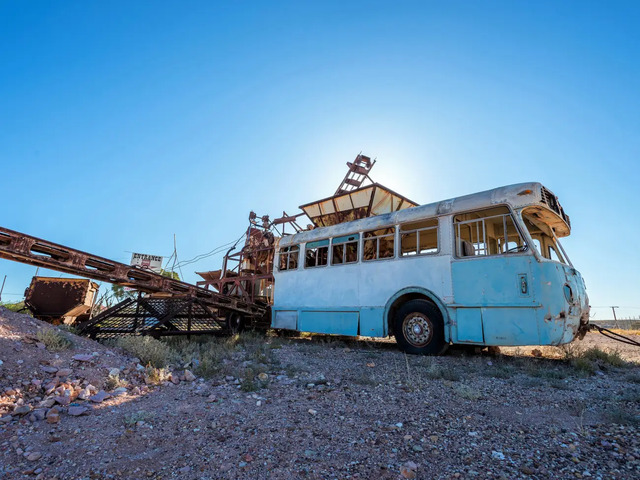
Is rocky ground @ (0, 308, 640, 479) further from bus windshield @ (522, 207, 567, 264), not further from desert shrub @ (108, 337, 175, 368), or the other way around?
bus windshield @ (522, 207, 567, 264)

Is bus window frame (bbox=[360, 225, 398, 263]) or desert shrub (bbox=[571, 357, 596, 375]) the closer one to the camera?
desert shrub (bbox=[571, 357, 596, 375])

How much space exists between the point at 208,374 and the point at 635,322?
948 inches

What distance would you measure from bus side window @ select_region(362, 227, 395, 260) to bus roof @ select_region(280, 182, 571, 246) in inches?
6.7

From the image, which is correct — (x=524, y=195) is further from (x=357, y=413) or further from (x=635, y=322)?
(x=635, y=322)

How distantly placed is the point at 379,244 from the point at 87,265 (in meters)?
6.68

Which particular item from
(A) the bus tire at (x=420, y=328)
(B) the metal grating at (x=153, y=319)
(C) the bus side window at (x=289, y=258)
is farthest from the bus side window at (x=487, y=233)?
(B) the metal grating at (x=153, y=319)

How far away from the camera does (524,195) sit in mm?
6199

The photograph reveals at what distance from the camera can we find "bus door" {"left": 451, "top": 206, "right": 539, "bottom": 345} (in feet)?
18.9

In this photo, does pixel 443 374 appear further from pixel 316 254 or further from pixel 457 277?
pixel 316 254

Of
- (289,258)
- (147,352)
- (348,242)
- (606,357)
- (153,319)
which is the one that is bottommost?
(147,352)

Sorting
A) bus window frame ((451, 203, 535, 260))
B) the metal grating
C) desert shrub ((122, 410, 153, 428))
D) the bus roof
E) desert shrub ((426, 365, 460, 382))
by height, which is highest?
the bus roof

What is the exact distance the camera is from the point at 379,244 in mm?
8180

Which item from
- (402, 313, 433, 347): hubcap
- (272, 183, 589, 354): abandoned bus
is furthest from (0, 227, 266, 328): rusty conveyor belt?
(402, 313, 433, 347): hubcap

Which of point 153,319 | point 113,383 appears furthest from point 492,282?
point 153,319
